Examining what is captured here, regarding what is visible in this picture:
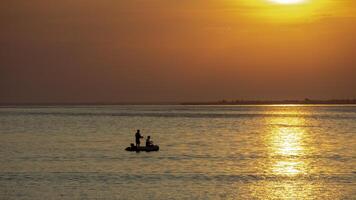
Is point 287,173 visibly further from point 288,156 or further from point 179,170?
point 288,156

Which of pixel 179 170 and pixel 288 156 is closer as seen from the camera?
pixel 179 170

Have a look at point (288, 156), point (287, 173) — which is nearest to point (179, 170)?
point (287, 173)

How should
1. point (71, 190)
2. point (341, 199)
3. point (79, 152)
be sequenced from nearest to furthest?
1. point (341, 199)
2. point (71, 190)
3. point (79, 152)

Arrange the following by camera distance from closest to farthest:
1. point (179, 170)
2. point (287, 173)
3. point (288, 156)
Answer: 1. point (287, 173)
2. point (179, 170)
3. point (288, 156)

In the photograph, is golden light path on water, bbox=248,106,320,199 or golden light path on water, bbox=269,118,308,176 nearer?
golden light path on water, bbox=248,106,320,199

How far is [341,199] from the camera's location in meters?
27.1

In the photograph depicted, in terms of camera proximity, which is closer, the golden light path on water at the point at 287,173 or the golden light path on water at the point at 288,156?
the golden light path on water at the point at 287,173

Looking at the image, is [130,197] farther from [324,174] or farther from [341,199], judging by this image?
[324,174]

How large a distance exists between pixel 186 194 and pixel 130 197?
7.25 feet

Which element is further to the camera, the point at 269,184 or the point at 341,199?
the point at 269,184

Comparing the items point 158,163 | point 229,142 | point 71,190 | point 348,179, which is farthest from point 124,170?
point 229,142

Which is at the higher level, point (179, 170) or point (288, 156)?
point (288, 156)

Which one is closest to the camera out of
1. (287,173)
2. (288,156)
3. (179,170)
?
(287,173)

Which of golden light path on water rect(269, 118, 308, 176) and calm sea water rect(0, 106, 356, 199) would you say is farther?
golden light path on water rect(269, 118, 308, 176)
